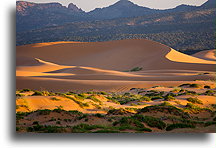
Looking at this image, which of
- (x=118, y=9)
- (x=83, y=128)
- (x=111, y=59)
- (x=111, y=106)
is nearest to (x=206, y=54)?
(x=111, y=59)

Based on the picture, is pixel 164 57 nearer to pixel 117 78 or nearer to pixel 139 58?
pixel 139 58

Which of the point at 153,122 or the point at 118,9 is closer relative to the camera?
the point at 153,122

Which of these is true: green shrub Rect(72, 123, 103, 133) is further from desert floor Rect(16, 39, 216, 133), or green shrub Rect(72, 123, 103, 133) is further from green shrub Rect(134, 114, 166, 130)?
green shrub Rect(134, 114, 166, 130)

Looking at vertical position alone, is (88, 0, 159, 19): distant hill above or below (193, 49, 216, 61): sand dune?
above

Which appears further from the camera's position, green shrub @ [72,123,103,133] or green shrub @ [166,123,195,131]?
green shrub @ [166,123,195,131]

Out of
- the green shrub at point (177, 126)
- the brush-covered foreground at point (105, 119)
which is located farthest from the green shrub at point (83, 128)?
the green shrub at point (177, 126)

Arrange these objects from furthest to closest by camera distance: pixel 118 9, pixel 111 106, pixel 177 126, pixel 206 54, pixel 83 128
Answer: pixel 206 54 < pixel 118 9 < pixel 111 106 < pixel 177 126 < pixel 83 128

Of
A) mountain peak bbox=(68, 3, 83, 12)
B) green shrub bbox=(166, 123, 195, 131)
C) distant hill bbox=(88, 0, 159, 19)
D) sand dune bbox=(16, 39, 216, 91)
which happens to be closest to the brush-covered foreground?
green shrub bbox=(166, 123, 195, 131)

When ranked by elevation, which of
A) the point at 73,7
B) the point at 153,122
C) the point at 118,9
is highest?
the point at 118,9

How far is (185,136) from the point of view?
420 inches

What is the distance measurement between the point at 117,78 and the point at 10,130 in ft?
62.2

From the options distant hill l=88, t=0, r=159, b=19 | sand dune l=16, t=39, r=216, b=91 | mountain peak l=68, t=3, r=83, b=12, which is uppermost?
distant hill l=88, t=0, r=159, b=19

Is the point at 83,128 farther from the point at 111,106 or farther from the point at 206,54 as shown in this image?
the point at 206,54

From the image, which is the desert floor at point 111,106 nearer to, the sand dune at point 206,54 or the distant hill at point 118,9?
the distant hill at point 118,9
